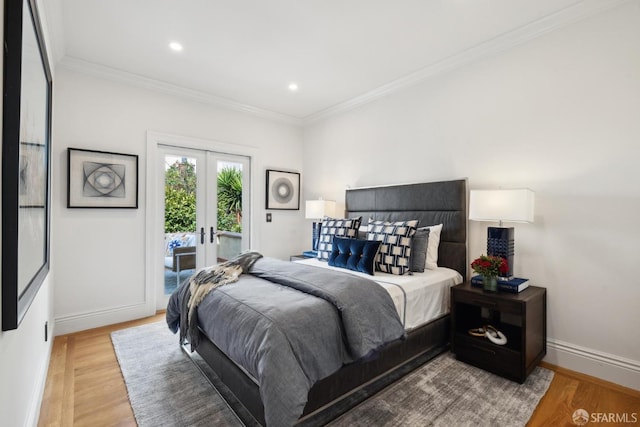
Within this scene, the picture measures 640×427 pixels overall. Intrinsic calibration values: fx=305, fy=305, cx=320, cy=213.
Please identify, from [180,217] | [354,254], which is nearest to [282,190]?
[180,217]

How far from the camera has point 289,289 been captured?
2.16 m

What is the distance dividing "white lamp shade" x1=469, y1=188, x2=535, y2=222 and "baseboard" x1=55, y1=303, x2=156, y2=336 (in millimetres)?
3730

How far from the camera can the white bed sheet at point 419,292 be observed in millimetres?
2346

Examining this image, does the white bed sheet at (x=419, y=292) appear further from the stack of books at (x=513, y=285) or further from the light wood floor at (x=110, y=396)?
the light wood floor at (x=110, y=396)

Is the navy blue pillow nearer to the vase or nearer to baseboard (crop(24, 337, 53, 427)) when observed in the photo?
the vase

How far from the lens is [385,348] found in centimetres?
215

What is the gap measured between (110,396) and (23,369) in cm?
74

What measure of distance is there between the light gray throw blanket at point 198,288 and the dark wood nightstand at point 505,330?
1.87 metres

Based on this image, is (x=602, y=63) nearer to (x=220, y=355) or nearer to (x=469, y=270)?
(x=469, y=270)

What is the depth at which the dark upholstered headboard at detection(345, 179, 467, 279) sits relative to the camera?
3.00 metres

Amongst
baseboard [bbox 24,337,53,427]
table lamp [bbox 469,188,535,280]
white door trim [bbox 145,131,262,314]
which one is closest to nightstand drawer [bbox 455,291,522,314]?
table lamp [bbox 469,188,535,280]

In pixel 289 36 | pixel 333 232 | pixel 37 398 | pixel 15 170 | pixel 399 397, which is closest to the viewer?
pixel 15 170

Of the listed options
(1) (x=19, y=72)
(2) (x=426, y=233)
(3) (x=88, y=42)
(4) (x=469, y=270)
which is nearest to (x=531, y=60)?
(2) (x=426, y=233)

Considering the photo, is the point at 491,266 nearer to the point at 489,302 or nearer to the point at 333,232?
the point at 489,302
